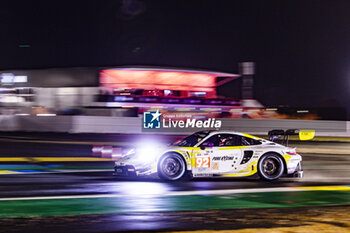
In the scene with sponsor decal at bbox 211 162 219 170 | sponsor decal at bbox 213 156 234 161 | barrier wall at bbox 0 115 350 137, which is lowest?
sponsor decal at bbox 211 162 219 170

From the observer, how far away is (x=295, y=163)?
1096 centimetres

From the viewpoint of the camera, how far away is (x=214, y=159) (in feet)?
Result: 34.5

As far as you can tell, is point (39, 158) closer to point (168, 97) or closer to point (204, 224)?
point (204, 224)

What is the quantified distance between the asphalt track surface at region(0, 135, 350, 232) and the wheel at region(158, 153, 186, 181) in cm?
31

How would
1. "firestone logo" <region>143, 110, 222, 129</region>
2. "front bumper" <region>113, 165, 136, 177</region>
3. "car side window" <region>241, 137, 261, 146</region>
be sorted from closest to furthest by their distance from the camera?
"front bumper" <region>113, 165, 136, 177</region>
"car side window" <region>241, 137, 261, 146</region>
"firestone logo" <region>143, 110, 222, 129</region>

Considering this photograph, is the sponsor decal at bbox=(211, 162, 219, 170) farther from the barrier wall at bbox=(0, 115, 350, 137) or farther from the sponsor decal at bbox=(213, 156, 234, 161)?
the barrier wall at bbox=(0, 115, 350, 137)

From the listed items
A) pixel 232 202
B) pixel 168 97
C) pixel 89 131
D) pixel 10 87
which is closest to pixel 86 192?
pixel 232 202

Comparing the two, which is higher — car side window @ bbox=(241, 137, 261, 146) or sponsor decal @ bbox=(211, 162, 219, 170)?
car side window @ bbox=(241, 137, 261, 146)

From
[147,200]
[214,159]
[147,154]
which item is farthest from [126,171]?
[147,200]

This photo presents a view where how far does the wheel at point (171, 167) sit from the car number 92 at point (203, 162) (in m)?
0.31

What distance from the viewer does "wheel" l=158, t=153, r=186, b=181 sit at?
10367 mm

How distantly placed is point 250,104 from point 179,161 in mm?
53062

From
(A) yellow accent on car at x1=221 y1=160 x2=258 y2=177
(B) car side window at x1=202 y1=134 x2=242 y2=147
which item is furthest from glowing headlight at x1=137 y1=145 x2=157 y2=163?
(A) yellow accent on car at x1=221 y1=160 x2=258 y2=177

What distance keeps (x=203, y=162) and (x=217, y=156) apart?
35 centimetres
